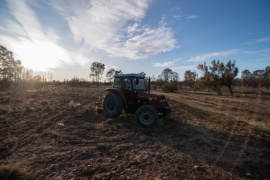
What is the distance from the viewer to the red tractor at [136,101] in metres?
8.16

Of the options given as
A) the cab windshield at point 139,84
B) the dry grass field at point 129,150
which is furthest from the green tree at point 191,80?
the dry grass field at point 129,150

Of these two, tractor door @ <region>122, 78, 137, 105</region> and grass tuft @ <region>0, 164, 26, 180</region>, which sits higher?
tractor door @ <region>122, 78, 137, 105</region>

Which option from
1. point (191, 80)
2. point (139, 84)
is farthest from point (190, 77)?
point (139, 84)

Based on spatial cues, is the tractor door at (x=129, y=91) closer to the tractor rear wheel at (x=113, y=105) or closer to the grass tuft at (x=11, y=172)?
the tractor rear wheel at (x=113, y=105)

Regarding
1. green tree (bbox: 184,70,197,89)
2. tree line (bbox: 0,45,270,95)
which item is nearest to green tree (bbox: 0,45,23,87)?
tree line (bbox: 0,45,270,95)

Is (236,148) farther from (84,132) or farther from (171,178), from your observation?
(84,132)

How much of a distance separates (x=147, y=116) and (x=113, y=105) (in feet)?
7.25

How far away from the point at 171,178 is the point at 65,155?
2.85 meters

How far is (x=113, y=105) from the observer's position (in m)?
9.70

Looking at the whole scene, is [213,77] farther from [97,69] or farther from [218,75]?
[97,69]

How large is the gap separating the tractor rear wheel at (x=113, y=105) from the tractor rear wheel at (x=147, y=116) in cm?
141

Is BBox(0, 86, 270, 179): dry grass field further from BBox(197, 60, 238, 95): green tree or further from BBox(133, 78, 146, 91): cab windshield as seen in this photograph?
BBox(197, 60, 238, 95): green tree

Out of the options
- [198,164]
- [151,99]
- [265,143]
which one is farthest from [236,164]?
[151,99]

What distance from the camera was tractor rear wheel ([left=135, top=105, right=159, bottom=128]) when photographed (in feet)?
26.1
